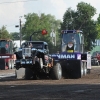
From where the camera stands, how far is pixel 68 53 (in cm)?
2581

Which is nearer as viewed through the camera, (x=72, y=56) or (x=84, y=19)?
(x=72, y=56)

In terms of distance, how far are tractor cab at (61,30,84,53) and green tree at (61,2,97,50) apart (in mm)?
43910

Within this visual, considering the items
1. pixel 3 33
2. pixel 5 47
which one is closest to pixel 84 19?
pixel 3 33

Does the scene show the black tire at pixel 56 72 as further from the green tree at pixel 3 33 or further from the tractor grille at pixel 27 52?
→ the green tree at pixel 3 33

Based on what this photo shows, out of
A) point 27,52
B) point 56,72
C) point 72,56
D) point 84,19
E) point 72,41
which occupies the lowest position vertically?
point 56,72

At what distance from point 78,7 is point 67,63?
164ft

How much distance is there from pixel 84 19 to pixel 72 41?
45832mm

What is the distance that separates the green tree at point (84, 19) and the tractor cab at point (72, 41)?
43910 mm

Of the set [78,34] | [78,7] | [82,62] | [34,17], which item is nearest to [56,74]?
[82,62]

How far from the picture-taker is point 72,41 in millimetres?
28547

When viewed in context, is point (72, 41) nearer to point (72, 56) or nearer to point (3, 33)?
point (72, 56)

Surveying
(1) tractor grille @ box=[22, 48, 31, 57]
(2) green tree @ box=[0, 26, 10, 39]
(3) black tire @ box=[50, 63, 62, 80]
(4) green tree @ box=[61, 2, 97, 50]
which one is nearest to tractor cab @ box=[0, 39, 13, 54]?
(3) black tire @ box=[50, 63, 62, 80]

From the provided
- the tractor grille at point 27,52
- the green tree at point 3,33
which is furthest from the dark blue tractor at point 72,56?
the green tree at point 3,33
